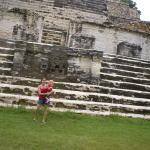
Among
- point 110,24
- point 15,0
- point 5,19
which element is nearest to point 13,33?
point 5,19

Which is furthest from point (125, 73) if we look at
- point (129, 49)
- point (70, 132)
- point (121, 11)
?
point (121, 11)

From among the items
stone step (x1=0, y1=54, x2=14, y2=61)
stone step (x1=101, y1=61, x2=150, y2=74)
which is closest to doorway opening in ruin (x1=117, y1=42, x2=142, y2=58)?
stone step (x1=101, y1=61, x2=150, y2=74)

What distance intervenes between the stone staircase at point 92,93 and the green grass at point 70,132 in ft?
2.14

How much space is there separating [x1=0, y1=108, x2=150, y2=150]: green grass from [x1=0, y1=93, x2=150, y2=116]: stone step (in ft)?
1.98

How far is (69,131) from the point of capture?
1079 cm

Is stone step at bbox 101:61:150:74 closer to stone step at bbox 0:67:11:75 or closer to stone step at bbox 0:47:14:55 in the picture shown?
stone step at bbox 0:47:14:55

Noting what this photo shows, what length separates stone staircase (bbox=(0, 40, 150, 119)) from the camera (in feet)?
43.8

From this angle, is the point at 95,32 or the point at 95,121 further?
the point at 95,32

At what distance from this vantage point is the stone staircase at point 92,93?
13.3 m

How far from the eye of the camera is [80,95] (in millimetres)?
13945

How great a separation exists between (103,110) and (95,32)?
9.37 metres

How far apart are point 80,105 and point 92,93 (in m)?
0.82

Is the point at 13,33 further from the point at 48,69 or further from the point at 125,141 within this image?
the point at 125,141

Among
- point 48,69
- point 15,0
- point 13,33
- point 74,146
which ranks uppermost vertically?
point 15,0
